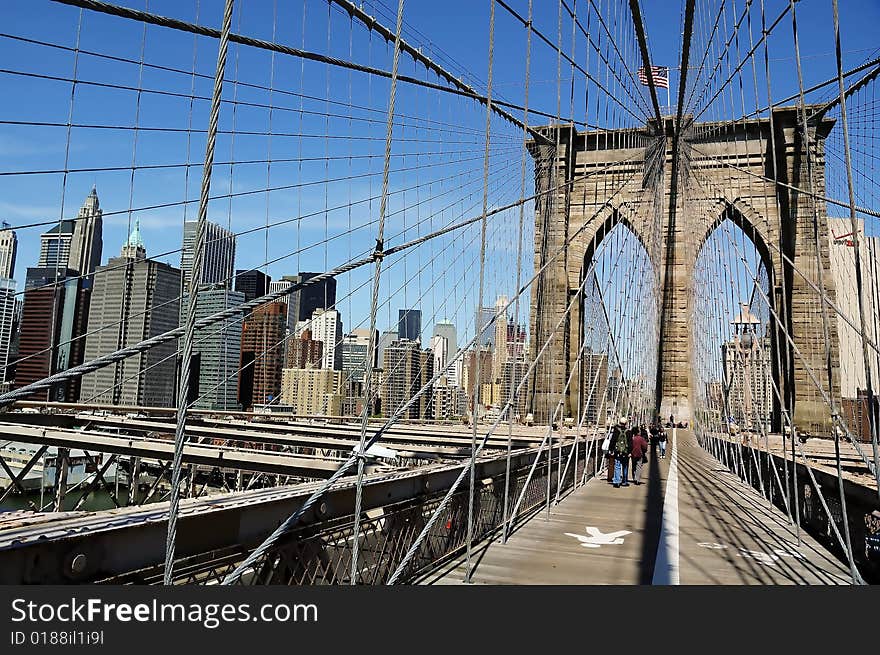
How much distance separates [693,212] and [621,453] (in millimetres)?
14768

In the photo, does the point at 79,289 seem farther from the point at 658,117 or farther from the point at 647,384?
the point at 647,384

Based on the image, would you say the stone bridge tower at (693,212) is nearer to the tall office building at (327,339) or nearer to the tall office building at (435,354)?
the tall office building at (435,354)

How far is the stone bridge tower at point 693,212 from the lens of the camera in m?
19.6

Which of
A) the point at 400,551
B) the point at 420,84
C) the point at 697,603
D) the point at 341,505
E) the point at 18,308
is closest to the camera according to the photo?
the point at 697,603

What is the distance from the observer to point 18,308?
412cm

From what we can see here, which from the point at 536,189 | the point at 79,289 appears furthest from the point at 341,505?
the point at 536,189

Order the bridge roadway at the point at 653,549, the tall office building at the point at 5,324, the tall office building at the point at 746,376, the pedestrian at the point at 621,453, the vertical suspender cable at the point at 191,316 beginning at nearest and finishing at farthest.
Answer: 1. the vertical suspender cable at the point at 191,316
2. the bridge roadway at the point at 653,549
3. the tall office building at the point at 5,324
4. the pedestrian at the point at 621,453
5. the tall office building at the point at 746,376

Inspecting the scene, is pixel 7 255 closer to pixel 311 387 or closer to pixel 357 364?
pixel 357 364

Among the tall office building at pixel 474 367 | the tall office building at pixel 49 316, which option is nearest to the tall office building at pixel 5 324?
the tall office building at pixel 49 316

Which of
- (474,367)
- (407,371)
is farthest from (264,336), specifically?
(474,367)

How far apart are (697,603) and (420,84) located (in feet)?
25.4

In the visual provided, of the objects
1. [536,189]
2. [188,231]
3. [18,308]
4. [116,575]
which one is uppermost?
[536,189]

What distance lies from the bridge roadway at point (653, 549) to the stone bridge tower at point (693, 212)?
12.3 m

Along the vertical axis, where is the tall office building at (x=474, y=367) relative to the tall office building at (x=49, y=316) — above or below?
above
